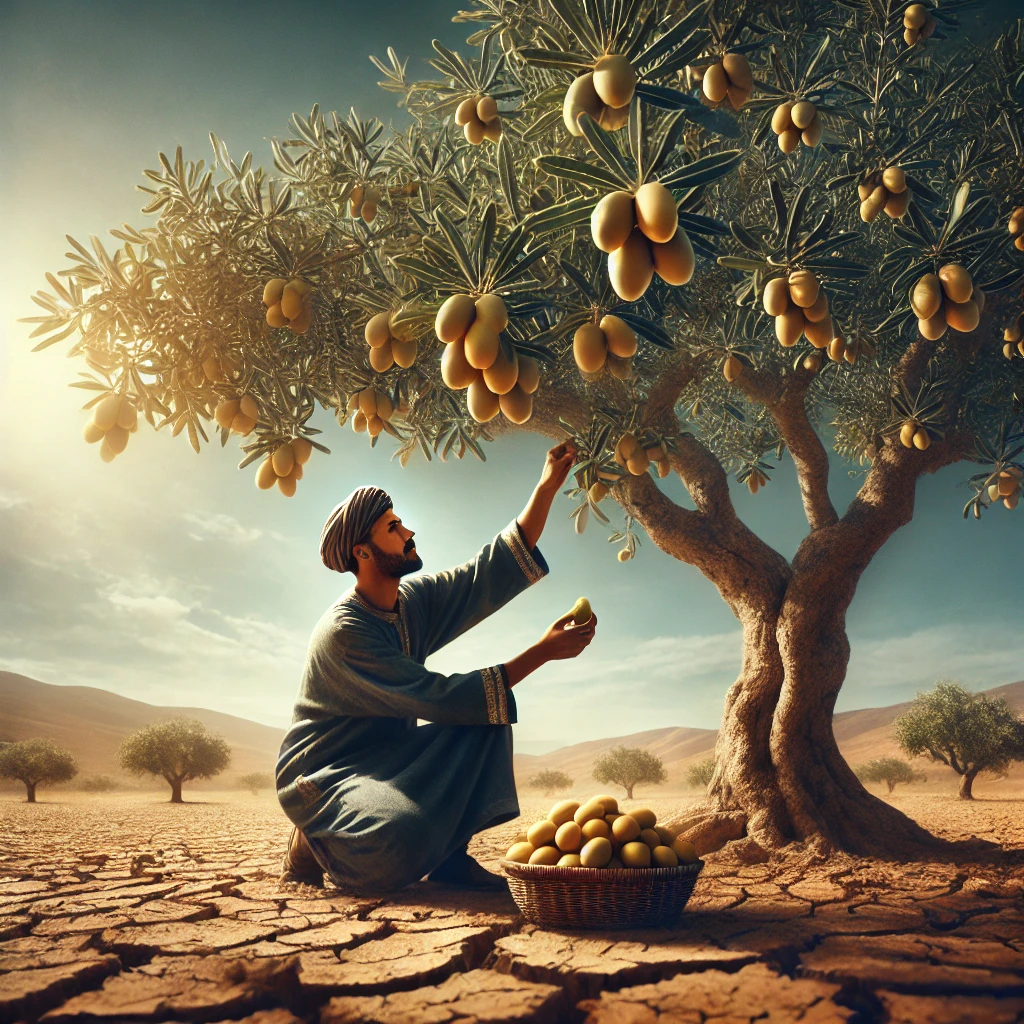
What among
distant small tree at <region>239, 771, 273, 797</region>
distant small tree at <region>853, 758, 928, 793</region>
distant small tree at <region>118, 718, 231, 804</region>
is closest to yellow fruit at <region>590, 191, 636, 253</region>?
distant small tree at <region>118, 718, 231, 804</region>

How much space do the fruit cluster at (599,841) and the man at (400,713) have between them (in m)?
0.34

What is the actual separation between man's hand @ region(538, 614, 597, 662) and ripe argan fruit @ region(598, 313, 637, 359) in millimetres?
872

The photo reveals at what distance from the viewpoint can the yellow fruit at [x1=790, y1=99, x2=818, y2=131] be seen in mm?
2664

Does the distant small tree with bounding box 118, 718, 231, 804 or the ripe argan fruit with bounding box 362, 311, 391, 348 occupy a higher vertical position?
the ripe argan fruit with bounding box 362, 311, 391, 348

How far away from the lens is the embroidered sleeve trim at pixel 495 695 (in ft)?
8.31

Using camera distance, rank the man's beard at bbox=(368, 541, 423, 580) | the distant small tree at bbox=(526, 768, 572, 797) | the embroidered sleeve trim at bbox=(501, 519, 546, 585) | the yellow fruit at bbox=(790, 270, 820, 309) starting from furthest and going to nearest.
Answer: the distant small tree at bbox=(526, 768, 572, 797)
the embroidered sleeve trim at bbox=(501, 519, 546, 585)
the man's beard at bbox=(368, 541, 423, 580)
the yellow fruit at bbox=(790, 270, 820, 309)

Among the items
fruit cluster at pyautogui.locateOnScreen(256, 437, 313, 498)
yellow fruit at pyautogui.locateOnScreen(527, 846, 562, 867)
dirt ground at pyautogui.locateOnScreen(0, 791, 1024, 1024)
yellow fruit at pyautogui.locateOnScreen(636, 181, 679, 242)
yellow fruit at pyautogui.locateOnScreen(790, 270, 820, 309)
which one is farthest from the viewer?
fruit cluster at pyautogui.locateOnScreen(256, 437, 313, 498)

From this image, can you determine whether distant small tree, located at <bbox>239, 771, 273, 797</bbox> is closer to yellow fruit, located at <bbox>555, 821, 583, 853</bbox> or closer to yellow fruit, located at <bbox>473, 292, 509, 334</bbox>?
yellow fruit, located at <bbox>555, 821, 583, 853</bbox>

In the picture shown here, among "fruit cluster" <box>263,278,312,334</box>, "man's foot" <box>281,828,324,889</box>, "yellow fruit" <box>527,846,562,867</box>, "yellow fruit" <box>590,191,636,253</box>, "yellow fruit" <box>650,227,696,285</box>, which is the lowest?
"man's foot" <box>281,828,324,889</box>

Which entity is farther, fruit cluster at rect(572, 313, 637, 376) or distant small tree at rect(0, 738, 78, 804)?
distant small tree at rect(0, 738, 78, 804)

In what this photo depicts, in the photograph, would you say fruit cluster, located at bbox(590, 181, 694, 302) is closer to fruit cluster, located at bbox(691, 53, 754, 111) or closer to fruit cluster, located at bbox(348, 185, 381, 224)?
fruit cluster, located at bbox(691, 53, 754, 111)

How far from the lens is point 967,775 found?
1027 cm

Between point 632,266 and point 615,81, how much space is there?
504 millimetres

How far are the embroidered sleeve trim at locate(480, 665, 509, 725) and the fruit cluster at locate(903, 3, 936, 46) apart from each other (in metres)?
2.71
